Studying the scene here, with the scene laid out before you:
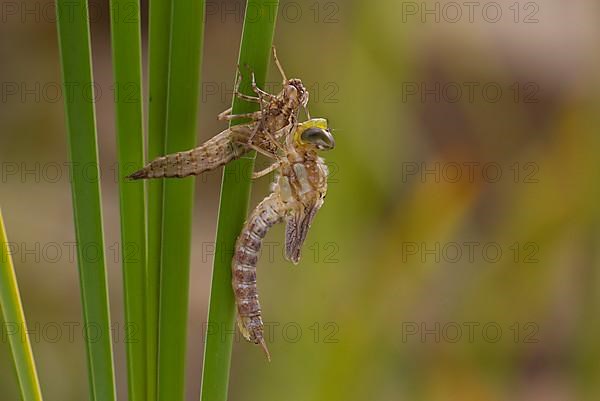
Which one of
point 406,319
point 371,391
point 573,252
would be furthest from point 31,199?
point 573,252

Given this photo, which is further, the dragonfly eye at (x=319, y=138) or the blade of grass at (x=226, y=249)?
the dragonfly eye at (x=319, y=138)

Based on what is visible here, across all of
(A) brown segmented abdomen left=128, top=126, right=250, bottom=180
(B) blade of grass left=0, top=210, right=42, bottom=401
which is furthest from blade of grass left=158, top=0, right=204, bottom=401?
(B) blade of grass left=0, top=210, right=42, bottom=401

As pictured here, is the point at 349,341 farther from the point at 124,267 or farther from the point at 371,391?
the point at 124,267

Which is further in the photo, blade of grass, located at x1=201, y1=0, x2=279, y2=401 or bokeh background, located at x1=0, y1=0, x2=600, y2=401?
bokeh background, located at x1=0, y1=0, x2=600, y2=401

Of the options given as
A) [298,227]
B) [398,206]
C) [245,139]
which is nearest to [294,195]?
[298,227]

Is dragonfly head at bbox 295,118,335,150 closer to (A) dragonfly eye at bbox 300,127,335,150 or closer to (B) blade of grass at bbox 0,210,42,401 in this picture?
(A) dragonfly eye at bbox 300,127,335,150

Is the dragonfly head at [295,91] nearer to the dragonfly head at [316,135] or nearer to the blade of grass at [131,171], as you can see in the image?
the dragonfly head at [316,135]

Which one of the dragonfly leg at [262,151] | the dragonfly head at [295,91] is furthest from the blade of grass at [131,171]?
the dragonfly head at [295,91]
